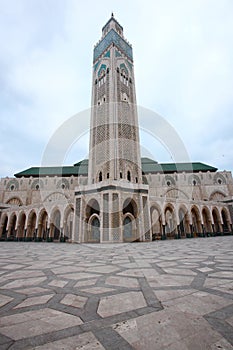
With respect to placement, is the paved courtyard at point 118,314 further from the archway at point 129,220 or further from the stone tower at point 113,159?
the archway at point 129,220

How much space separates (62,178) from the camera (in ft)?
106

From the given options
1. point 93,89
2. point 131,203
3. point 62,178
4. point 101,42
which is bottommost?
point 131,203

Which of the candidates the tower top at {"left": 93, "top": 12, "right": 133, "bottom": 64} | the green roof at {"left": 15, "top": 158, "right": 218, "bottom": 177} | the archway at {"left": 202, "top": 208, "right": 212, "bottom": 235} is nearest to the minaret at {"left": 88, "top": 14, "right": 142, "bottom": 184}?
the tower top at {"left": 93, "top": 12, "right": 133, "bottom": 64}

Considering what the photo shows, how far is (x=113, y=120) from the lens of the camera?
1933 centimetres

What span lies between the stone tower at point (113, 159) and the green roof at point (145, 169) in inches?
531

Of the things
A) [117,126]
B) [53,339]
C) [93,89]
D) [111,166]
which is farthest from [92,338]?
[93,89]

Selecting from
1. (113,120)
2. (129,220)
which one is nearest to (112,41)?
(113,120)

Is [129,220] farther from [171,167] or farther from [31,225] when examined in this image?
[171,167]

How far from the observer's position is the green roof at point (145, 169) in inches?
1313

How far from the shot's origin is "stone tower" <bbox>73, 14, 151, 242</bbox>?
13961 mm

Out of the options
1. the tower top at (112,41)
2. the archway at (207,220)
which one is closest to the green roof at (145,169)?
the archway at (207,220)

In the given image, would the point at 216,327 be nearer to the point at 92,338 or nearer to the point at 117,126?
the point at 92,338

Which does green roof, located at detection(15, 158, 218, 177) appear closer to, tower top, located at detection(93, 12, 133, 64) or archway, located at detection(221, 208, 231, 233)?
archway, located at detection(221, 208, 231, 233)

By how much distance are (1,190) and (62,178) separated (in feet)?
34.7
